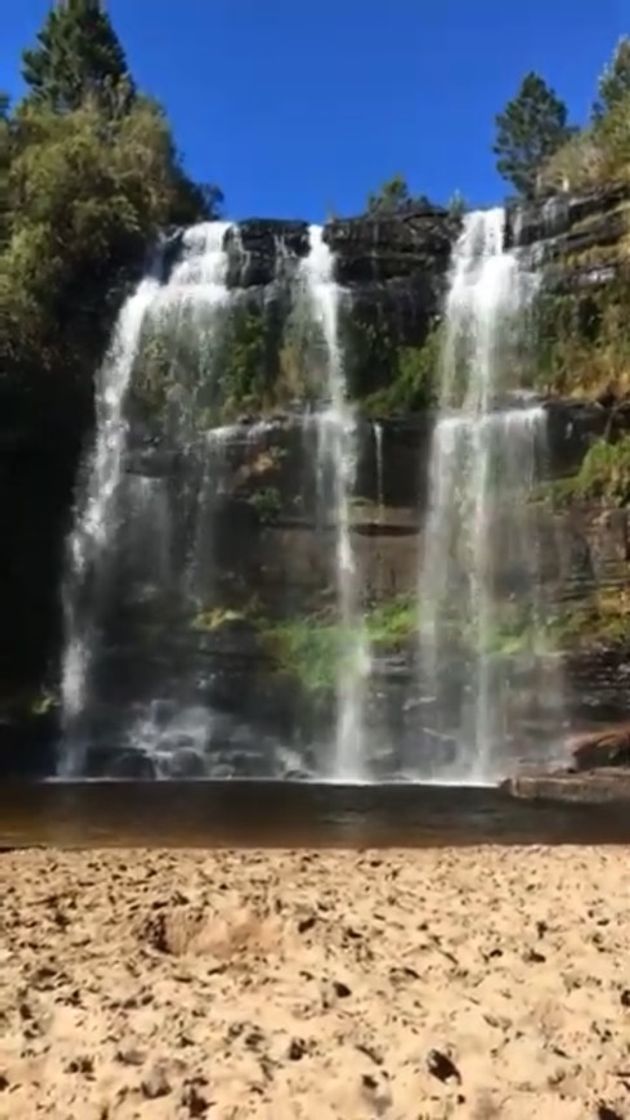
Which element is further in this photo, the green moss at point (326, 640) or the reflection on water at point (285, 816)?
the green moss at point (326, 640)

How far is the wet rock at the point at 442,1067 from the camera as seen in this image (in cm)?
428

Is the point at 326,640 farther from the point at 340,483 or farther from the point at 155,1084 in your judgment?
the point at 155,1084

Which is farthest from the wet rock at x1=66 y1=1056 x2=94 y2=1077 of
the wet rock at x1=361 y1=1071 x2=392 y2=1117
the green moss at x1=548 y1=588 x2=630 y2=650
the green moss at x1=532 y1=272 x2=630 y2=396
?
the green moss at x1=532 y1=272 x2=630 y2=396

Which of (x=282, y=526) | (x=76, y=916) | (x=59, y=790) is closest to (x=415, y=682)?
(x=282, y=526)

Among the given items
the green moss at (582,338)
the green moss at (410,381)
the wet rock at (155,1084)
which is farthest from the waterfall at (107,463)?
the wet rock at (155,1084)

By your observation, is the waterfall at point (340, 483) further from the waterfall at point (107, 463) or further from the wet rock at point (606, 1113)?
the wet rock at point (606, 1113)

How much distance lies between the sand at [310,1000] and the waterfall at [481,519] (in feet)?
44.0

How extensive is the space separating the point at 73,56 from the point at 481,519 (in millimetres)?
33260

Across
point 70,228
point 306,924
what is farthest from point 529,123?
point 306,924

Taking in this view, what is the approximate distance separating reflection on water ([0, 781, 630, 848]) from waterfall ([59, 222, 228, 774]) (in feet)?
13.2

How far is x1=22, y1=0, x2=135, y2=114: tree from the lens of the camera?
149ft

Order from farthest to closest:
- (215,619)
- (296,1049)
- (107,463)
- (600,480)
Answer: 1. (107,463)
2. (215,619)
3. (600,480)
4. (296,1049)

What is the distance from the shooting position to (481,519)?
2238 cm

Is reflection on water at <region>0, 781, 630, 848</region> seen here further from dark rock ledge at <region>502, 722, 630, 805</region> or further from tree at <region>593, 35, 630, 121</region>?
tree at <region>593, 35, 630, 121</region>
